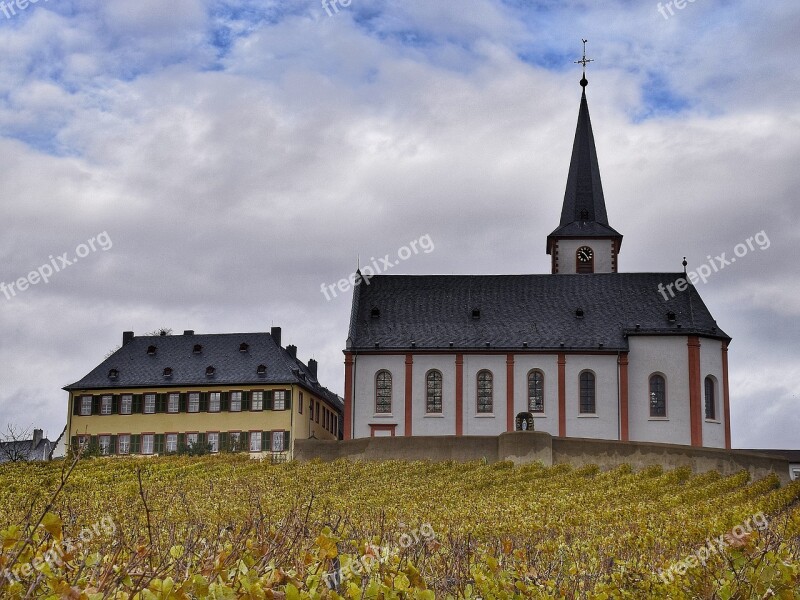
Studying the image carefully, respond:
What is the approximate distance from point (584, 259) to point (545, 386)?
37.6 feet

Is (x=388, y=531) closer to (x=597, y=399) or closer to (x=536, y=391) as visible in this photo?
(x=536, y=391)

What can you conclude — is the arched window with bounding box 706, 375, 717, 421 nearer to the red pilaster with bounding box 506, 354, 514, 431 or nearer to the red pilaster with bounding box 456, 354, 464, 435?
the red pilaster with bounding box 506, 354, 514, 431

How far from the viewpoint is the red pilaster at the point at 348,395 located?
52625mm

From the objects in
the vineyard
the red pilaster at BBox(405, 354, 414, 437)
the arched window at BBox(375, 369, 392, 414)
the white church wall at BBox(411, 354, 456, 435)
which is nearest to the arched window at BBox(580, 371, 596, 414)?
the white church wall at BBox(411, 354, 456, 435)

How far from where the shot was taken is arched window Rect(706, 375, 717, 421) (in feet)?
173

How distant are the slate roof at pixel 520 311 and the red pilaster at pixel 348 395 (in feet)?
2.42

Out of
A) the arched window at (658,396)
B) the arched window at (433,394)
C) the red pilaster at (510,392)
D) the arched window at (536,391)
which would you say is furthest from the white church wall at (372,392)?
the arched window at (658,396)

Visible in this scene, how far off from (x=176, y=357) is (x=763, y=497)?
113 feet

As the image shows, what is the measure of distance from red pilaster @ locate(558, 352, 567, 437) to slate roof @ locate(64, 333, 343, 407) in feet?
44.1

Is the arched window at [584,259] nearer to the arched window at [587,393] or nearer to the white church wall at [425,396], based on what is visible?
the arched window at [587,393]

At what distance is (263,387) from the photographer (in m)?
57.1

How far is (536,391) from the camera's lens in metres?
53.1

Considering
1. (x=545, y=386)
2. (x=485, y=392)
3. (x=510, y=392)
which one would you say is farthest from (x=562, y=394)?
(x=485, y=392)

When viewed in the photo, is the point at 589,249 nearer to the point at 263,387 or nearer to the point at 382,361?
the point at 382,361
